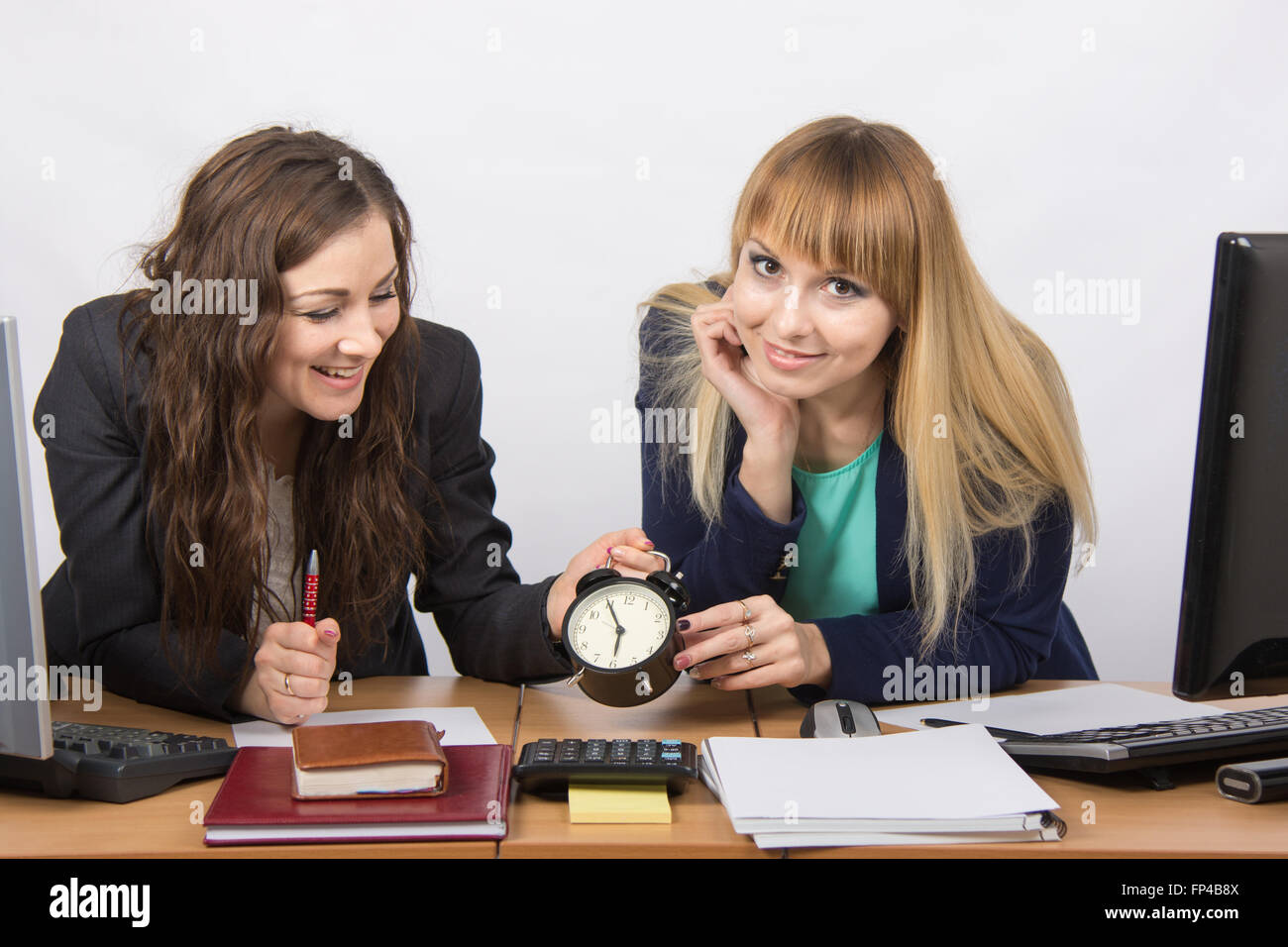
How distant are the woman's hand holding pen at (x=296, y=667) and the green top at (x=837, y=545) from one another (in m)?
0.99

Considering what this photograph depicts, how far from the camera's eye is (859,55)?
4227 millimetres

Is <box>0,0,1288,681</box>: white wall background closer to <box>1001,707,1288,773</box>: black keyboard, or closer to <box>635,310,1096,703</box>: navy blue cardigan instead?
<box>635,310,1096,703</box>: navy blue cardigan

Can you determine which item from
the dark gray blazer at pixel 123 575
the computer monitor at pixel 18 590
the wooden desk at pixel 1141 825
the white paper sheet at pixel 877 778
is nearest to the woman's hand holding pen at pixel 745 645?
the white paper sheet at pixel 877 778

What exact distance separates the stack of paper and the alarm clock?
143mm

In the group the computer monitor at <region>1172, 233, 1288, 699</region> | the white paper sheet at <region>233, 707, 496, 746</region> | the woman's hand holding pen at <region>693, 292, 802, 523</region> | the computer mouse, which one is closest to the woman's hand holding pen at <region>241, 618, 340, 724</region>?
the white paper sheet at <region>233, 707, 496, 746</region>

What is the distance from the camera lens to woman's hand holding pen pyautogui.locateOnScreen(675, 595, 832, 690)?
6.75ft

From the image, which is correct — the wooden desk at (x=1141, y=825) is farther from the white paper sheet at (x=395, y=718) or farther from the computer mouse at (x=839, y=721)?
the white paper sheet at (x=395, y=718)

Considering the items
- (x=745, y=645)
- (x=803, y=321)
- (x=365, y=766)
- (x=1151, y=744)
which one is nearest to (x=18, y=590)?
(x=365, y=766)

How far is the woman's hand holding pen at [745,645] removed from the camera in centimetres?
206

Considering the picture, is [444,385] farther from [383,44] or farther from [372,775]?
[383,44]

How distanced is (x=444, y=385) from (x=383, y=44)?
211 centimetres

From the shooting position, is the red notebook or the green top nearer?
the red notebook

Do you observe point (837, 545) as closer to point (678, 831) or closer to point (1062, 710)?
point (1062, 710)
